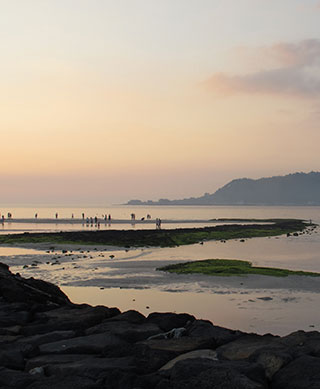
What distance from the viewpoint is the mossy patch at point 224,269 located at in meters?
29.8

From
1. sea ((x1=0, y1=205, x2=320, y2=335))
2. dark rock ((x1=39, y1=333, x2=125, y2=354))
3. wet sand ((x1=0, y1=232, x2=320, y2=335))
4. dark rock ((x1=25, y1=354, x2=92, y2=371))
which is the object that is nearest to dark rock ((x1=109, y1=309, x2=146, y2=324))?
dark rock ((x1=39, y1=333, x2=125, y2=354))

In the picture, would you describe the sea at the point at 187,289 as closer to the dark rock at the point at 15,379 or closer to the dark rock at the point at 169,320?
the dark rock at the point at 169,320

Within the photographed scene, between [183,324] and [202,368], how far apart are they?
206 inches

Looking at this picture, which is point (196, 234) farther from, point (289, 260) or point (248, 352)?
point (248, 352)

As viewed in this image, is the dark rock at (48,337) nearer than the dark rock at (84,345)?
No

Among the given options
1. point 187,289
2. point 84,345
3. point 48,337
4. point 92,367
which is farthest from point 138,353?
point 187,289

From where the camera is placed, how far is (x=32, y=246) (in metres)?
51.7

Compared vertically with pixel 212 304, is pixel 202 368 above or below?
above

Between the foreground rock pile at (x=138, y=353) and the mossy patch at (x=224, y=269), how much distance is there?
51.6 feet

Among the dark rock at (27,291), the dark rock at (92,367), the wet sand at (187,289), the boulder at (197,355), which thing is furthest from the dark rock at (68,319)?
the wet sand at (187,289)

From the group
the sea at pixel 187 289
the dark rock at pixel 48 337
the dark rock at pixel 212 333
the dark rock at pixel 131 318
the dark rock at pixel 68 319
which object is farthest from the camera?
the sea at pixel 187 289

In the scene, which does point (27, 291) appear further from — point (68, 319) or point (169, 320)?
point (169, 320)

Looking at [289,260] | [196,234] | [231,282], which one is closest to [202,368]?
[231,282]

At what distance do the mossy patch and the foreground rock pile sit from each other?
51.6 ft
